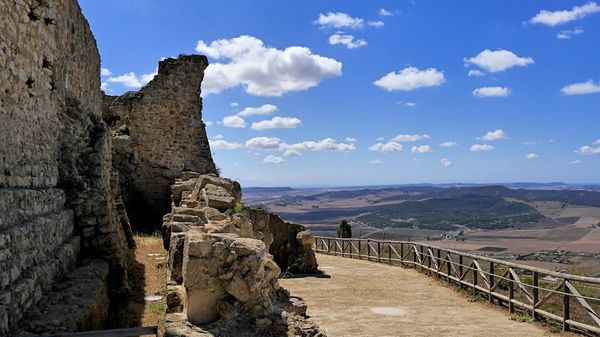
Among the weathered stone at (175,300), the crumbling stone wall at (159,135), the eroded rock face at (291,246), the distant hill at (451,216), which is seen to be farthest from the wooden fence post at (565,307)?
the distant hill at (451,216)

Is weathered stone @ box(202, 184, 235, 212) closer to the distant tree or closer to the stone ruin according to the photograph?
the stone ruin

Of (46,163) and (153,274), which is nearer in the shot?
(46,163)

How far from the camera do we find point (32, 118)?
300 inches

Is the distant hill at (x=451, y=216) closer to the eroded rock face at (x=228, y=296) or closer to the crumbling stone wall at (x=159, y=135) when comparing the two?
the crumbling stone wall at (x=159, y=135)

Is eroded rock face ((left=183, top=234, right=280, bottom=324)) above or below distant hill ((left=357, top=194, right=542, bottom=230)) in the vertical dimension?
above

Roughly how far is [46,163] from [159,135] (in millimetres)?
11444

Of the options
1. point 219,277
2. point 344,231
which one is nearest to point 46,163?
point 219,277

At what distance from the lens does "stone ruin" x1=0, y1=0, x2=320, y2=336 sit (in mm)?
5219

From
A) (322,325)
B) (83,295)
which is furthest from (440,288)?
(83,295)

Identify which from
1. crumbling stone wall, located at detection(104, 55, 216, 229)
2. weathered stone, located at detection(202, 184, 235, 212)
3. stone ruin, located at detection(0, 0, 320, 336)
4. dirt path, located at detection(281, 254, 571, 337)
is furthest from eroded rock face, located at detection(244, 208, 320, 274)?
weathered stone, located at detection(202, 184, 235, 212)

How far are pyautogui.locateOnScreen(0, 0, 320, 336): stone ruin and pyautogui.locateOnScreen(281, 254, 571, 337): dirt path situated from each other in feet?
11.1

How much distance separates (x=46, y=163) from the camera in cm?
825

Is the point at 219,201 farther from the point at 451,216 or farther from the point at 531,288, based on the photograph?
the point at 451,216

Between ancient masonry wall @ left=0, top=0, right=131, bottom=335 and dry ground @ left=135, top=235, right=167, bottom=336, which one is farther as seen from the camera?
dry ground @ left=135, top=235, right=167, bottom=336
